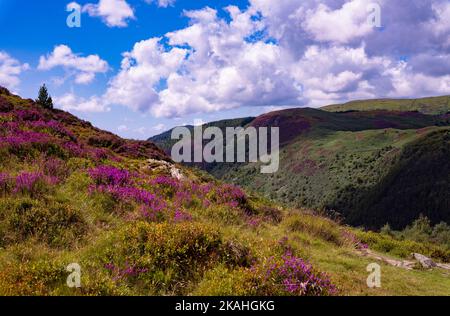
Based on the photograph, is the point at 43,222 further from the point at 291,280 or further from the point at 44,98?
the point at 44,98

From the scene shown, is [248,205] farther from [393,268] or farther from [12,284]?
[12,284]

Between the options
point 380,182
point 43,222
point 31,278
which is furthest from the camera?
point 380,182

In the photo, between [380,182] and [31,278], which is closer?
[31,278]

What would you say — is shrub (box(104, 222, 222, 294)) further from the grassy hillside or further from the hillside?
the grassy hillside

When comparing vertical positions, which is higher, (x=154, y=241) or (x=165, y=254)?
(x=154, y=241)

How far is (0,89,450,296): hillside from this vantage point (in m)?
6.89

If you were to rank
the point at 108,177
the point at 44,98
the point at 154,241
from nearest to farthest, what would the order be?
the point at 154,241 → the point at 108,177 → the point at 44,98

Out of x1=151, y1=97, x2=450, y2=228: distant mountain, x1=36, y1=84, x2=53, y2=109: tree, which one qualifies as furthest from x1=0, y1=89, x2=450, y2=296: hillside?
x1=151, y1=97, x2=450, y2=228: distant mountain

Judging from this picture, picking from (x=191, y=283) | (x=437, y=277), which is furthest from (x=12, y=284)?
(x=437, y=277)

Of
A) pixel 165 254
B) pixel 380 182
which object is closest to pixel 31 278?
pixel 165 254

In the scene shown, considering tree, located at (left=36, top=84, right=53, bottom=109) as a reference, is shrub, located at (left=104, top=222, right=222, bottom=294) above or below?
below

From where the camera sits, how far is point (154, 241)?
8133mm

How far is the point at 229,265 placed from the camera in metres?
7.96
